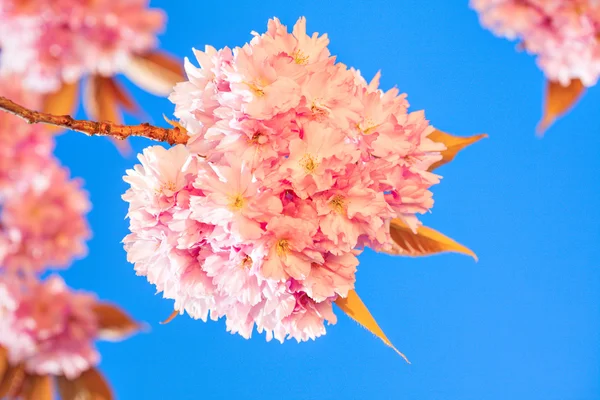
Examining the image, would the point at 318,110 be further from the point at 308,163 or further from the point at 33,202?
the point at 33,202

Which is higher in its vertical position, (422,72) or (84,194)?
(422,72)

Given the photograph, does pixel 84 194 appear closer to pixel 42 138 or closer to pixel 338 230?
Result: pixel 42 138

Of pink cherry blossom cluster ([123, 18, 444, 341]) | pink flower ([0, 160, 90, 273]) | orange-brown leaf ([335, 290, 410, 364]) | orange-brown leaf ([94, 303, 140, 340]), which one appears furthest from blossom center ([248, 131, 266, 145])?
orange-brown leaf ([94, 303, 140, 340])

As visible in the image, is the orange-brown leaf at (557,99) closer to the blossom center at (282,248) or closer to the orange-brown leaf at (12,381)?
the blossom center at (282,248)

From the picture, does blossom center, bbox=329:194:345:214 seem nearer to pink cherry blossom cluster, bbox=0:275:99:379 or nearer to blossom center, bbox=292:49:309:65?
blossom center, bbox=292:49:309:65

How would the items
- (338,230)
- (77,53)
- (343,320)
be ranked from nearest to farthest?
(338,230) < (77,53) < (343,320)

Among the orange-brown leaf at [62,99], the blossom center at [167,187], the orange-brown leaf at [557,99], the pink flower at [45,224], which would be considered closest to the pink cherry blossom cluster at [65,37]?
the orange-brown leaf at [62,99]

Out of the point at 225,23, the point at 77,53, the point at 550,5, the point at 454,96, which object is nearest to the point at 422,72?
the point at 454,96
